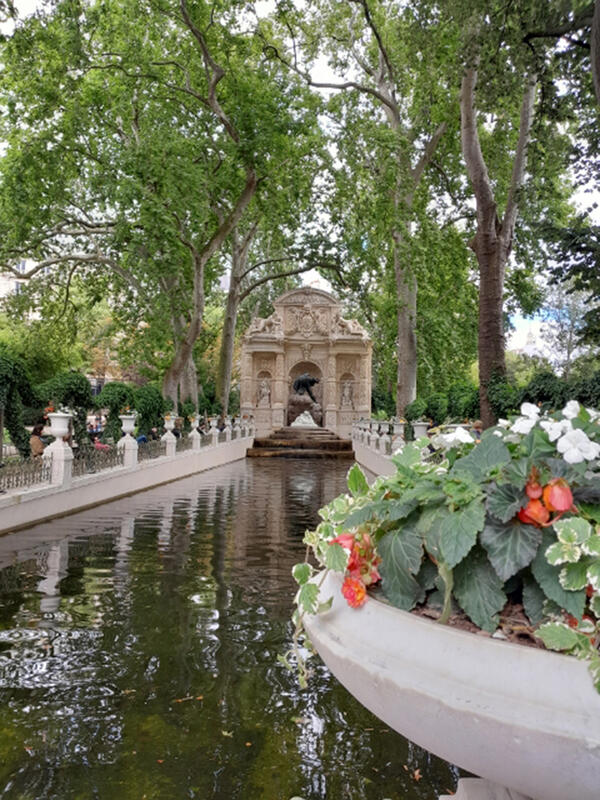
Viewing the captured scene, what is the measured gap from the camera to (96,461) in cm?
1245

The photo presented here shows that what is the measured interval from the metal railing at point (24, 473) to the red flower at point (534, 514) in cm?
868

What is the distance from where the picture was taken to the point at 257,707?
3449 mm

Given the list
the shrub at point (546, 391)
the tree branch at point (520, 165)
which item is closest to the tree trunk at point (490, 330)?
the tree branch at point (520, 165)

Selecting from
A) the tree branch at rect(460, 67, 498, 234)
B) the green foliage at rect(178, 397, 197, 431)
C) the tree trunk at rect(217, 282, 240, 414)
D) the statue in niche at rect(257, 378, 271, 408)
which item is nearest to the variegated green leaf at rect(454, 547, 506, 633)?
the tree branch at rect(460, 67, 498, 234)

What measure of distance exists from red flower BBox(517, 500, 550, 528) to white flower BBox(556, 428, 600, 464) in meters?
0.14

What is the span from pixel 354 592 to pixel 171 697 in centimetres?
218

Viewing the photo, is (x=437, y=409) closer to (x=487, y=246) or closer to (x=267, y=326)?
(x=487, y=246)

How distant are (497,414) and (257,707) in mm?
12076

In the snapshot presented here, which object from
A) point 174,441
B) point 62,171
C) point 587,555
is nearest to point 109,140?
point 62,171

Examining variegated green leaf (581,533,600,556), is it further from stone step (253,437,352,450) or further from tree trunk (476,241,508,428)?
stone step (253,437,352,450)

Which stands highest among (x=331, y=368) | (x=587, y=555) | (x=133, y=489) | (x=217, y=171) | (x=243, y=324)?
(x=217, y=171)

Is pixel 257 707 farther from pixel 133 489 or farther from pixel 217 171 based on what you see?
pixel 217 171

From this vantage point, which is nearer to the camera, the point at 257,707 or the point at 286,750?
the point at 286,750

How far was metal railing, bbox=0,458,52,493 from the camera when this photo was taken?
9.24 m
